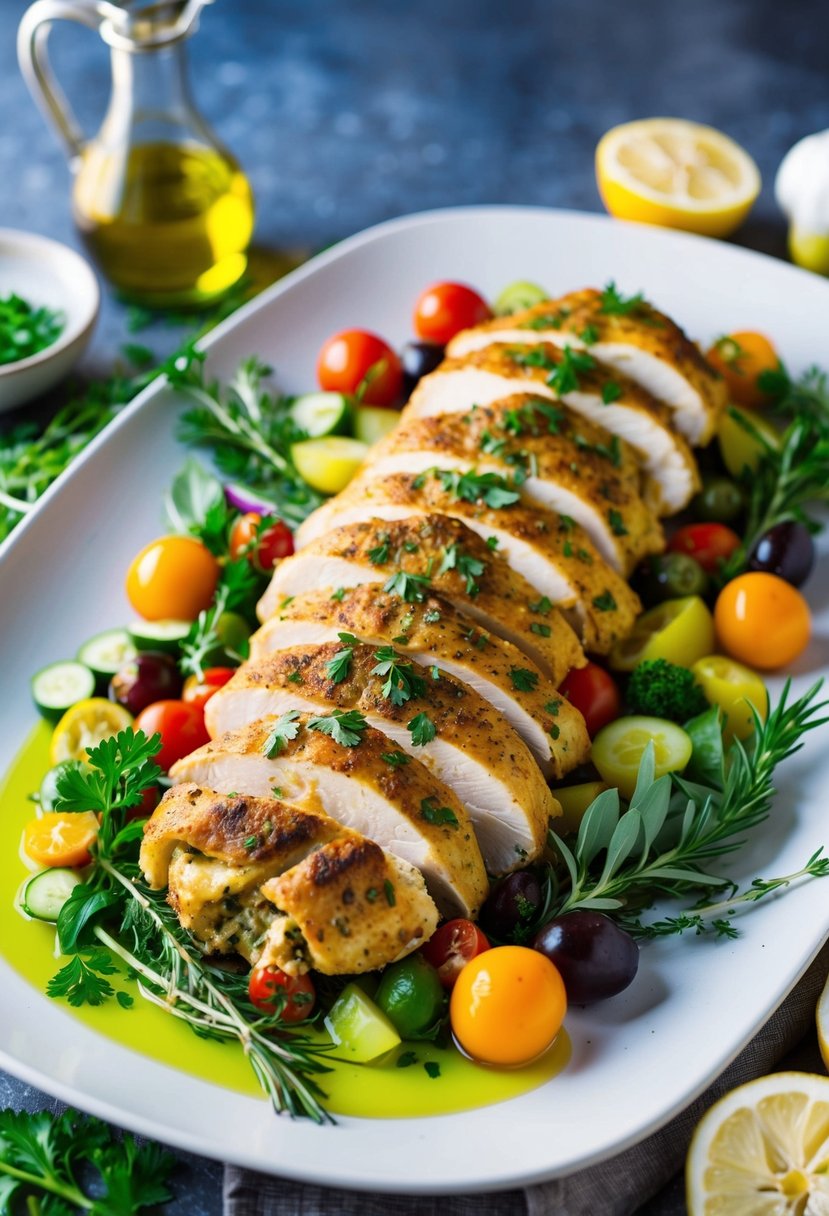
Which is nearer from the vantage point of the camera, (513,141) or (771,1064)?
(771,1064)

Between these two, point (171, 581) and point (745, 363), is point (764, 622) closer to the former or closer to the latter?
point (745, 363)

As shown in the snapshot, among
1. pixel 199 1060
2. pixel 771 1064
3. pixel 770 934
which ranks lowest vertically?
pixel 771 1064

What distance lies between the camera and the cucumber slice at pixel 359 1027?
132 inches

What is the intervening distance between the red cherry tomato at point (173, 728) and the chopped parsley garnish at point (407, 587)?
81 cm

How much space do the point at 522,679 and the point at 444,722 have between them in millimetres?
343

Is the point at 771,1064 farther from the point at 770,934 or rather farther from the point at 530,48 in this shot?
the point at 530,48

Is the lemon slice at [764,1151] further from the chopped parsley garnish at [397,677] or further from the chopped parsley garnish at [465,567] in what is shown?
the chopped parsley garnish at [465,567]

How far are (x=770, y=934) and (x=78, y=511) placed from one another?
299cm

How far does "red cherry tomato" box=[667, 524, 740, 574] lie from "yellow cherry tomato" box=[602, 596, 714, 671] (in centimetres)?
29

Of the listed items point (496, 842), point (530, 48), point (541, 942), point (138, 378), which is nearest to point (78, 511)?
point (138, 378)

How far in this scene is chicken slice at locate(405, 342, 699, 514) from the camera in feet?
15.8

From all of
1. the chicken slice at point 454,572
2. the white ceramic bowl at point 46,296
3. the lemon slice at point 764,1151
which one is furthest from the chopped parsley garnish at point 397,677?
the white ceramic bowl at point 46,296

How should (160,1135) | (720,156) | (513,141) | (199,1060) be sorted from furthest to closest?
(513,141) → (720,156) → (199,1060) → (160,1135)

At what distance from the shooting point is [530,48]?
27.8 feet
